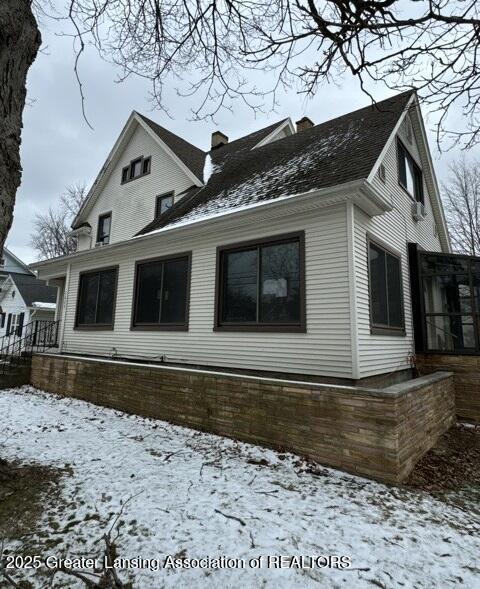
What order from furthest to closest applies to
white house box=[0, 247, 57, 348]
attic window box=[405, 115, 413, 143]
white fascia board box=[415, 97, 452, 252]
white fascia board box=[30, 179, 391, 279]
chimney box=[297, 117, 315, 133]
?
white house box=[0, 247, 57, 348]
chimney box=[297, 117, 315, 133]
white fascia board box=[415, 97, 452, 252]
attic window box=[405, 115, 413, 143]
white fascia board box=[30, 179, 391, 279]

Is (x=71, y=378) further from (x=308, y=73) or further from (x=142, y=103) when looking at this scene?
(x=308, y=73)

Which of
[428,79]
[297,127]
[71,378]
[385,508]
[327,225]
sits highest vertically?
[297,127]

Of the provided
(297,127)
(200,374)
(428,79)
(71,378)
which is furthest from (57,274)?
(428,79)

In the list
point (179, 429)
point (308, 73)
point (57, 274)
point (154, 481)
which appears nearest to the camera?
point (154, 481)

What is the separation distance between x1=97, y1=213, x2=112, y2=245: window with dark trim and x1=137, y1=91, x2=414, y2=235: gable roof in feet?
14.1

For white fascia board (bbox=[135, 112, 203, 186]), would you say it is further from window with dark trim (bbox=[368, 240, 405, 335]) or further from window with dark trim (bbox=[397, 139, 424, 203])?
window with dark trim (bbox=[368, 240, 405, 335])

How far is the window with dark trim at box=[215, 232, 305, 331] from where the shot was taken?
6.04 meters

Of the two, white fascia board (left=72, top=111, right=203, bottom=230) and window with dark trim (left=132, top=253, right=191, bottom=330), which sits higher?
white fascia board (left=72, top=111, right=203, bottom=230)

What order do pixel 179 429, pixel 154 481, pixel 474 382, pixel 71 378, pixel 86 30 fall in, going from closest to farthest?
pixel 154 481 < pixel 86 30 < pixel 179 429 < pixel 474 382 < pixel 71 378

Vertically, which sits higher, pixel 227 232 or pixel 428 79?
pixel 428 79

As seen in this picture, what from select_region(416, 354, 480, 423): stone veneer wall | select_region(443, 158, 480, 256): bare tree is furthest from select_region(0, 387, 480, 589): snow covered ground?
select_region(443, 158, 480, 256): bare tree

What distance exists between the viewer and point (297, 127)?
1352cm

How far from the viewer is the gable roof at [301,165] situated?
636cm

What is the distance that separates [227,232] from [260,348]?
8.35 ft
